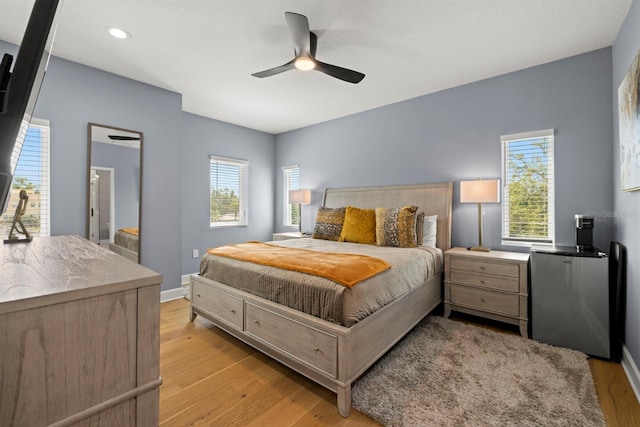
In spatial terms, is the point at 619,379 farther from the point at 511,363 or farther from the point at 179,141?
the point at 179,141

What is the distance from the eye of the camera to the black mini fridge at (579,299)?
7.36ft

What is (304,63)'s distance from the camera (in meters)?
2.37

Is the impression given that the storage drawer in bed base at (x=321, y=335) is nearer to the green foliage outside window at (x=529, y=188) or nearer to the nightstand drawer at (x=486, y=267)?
the nightstand drawer at (x=486, y=267)

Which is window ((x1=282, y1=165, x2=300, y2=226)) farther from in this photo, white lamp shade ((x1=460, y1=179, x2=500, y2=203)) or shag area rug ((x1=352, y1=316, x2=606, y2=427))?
shag area rug ((x1=352, y1=316, x2=606, y2=427))

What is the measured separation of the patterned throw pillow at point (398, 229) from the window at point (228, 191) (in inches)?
108

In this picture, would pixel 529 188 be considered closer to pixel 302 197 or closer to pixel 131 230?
pixel 302 197

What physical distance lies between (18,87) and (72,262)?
0.68 metres

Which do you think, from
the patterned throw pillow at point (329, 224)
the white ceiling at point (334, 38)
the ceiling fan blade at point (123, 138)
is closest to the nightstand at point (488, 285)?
the patterned throw pillow at point (329, 224)

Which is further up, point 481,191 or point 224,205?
point 481,191

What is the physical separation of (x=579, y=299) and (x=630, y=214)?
74 centimetres

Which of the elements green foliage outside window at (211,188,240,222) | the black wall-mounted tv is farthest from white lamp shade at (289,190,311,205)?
the black wall-mounted tv

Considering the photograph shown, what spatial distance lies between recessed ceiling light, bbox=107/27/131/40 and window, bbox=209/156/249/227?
228cm

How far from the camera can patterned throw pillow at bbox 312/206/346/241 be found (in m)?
3.86

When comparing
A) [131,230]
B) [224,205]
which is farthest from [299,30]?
[224,205]
